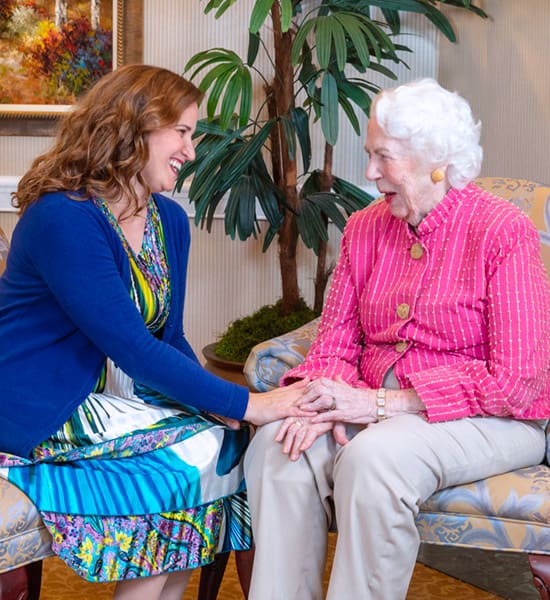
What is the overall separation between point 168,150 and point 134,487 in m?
0.71

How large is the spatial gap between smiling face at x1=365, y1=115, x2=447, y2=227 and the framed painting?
2190 millimetres

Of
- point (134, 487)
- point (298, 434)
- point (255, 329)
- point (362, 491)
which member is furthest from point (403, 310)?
point (255, 329)

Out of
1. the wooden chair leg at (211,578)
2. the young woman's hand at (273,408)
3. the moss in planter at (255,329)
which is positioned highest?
the young woman's hand at (273,408)

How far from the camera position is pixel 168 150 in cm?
200

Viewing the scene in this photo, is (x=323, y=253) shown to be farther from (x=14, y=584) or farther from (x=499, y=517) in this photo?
(x=14, y=584)

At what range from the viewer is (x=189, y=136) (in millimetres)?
2068

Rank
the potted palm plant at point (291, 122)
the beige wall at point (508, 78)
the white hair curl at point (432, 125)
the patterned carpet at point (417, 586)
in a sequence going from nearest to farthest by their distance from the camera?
1. the white hair curl at point (432, 125)
2. the patterned carpet at point (417, 586)
3. the potted palm plant at point (291, 122)
4. the beige wall at point (508, 78)

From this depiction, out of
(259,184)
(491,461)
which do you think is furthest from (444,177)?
(259,184)

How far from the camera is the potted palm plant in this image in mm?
3131

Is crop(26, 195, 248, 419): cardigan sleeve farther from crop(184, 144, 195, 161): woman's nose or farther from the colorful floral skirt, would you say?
crop(184, 144, 195, 161): woman's nose

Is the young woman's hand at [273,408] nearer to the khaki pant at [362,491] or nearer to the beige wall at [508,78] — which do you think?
the khaki pant at [362,491]

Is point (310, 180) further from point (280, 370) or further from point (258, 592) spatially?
point (258, 592)

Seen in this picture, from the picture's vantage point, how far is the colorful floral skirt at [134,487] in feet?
5.99

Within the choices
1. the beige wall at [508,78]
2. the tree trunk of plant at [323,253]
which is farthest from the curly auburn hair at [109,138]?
the beige wall at [508,78]
